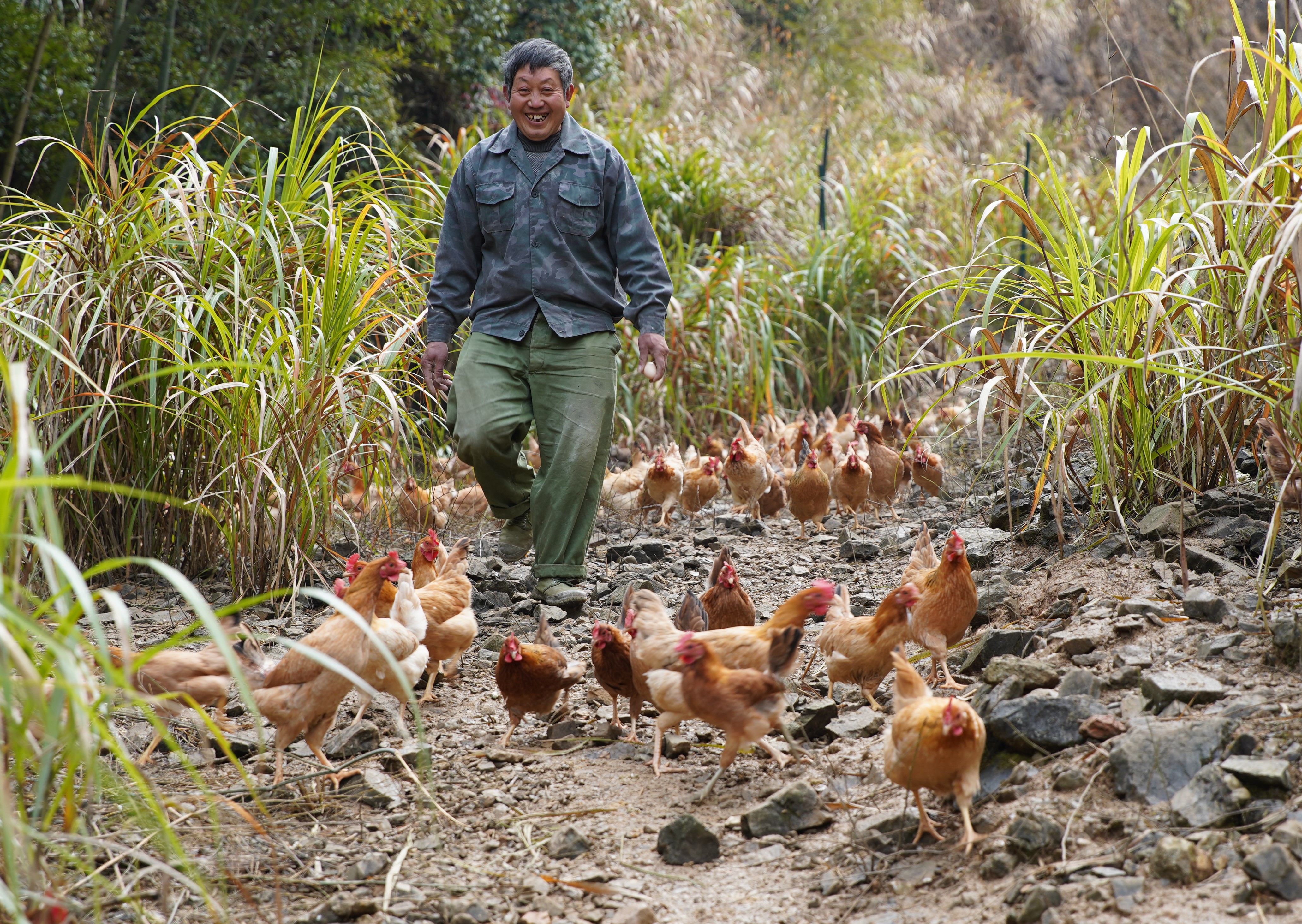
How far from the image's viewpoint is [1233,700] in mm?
2666

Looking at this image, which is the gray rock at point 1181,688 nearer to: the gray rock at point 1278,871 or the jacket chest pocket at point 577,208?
the gray rock at point 1278,871

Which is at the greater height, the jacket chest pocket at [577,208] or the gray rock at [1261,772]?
the jacket chest pocket at [577,208]

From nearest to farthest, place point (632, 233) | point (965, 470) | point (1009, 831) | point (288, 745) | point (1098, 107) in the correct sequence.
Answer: point (1009, 831)
point (288, 745)
point (632, 233)
point (965, 470)
point (1098, 107)

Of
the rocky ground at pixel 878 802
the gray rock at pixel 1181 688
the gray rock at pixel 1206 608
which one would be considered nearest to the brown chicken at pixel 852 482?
the rocky ground at pixel 878 802

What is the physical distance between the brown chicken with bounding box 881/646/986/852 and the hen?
12.4 feet

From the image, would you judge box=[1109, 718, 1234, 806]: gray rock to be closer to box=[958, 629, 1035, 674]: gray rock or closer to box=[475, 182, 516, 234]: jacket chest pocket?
box=[958, 629, 1035, 674]: gray rock

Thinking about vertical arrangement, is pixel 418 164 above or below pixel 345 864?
above

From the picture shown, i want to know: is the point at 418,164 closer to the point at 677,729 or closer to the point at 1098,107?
the point at 677,729

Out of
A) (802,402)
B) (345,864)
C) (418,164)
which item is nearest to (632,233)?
(345,864)

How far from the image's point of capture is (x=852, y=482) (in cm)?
614

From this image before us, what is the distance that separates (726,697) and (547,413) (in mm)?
2192

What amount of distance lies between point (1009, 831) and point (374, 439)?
346 centimetres

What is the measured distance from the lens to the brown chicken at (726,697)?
2971 mm

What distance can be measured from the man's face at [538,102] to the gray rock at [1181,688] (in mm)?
3223
